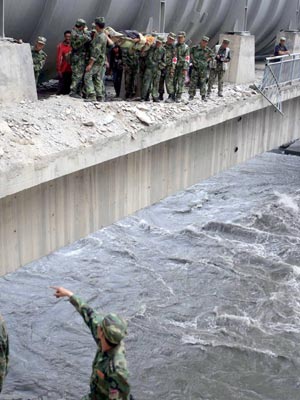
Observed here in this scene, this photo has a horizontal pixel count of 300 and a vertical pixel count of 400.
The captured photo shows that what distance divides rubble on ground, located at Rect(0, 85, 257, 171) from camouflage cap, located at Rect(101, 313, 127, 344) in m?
2.47

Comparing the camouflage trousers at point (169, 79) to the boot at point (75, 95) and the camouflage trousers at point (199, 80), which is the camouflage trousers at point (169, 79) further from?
the boot at point (75, 95)

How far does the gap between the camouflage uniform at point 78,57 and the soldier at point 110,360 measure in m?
4.70

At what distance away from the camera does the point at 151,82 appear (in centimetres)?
973

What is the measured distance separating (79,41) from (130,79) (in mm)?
1396

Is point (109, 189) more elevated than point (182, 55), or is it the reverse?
point (182, 55)

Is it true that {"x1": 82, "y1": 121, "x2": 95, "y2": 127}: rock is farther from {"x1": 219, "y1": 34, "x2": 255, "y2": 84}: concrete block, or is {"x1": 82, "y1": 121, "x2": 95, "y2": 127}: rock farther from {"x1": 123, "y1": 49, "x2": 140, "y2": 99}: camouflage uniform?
{"x1": 219, "y1": 34, "x2": 255, "y2": 84}: concrete block

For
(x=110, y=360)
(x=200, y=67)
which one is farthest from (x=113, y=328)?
(x=200, y=67)

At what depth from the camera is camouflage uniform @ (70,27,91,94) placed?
866 cm

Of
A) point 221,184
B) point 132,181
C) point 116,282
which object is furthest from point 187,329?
point 221,184

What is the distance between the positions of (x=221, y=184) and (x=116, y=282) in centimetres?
983

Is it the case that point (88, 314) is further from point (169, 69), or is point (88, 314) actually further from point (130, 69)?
point (169, 69)

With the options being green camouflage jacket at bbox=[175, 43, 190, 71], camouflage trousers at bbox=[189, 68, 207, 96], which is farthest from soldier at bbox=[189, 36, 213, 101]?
green camouflage jacket at bbox=[175, 43, 190, 71]

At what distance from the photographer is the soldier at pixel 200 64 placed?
10.8 m

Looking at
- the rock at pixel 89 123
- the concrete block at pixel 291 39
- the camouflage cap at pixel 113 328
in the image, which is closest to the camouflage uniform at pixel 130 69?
the rock at pixel 89 123
